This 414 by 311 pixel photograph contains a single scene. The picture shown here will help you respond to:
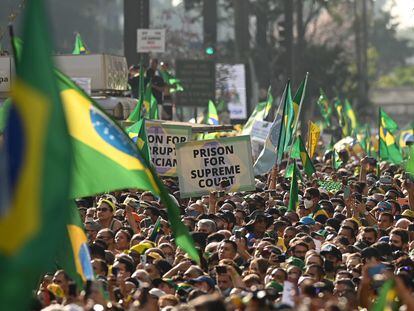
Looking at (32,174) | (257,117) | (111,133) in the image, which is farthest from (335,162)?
(32,174)

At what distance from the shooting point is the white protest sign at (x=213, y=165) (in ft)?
53.3

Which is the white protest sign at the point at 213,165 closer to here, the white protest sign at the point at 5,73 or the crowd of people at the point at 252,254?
the crowd of people at the point at 252,254

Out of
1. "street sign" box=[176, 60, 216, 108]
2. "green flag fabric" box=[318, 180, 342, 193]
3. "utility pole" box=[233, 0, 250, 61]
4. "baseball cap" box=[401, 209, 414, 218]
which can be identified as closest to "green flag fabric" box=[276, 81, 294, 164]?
"green flag fabric" box=[318, 180, 342, 193]

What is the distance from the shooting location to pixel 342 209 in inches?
626

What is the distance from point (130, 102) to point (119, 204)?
18.9 feet

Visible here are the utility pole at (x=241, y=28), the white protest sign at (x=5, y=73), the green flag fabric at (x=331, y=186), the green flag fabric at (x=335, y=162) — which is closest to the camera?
the green flag fabric at (x=331, y=186)

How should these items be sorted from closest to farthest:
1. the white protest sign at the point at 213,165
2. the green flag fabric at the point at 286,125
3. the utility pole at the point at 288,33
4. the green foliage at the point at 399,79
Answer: the white protest sign at the point at 213,165, the green flag fabric at the point at 286,125, the utility pole at the point at 288,33, the green foliage at the point at 399,79

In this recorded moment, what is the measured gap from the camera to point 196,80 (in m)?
33.7

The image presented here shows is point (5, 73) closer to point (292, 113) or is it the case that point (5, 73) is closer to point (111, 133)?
point (292, 113)

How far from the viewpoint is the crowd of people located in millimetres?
8961

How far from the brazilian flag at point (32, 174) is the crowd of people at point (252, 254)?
0.87 meters

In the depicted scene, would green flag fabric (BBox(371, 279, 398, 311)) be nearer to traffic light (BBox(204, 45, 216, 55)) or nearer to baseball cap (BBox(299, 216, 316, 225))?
baseball cap (BBox(299, 216, 316, 225))

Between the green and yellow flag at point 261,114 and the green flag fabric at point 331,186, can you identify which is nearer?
the green flag fabric at point 331,186

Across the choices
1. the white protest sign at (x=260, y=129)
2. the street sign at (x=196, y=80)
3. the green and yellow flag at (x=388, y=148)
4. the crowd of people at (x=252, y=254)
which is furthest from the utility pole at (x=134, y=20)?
the crowd of people at (x=252, y=254)
